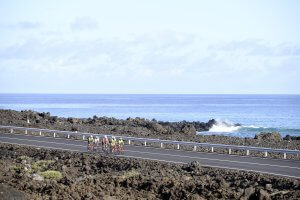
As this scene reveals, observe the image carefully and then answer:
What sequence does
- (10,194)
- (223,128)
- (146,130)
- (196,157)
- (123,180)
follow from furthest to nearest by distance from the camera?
(223,128), (146,130), (196,157), (123,180), (10,194)

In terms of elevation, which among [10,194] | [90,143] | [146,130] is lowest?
[10,194]

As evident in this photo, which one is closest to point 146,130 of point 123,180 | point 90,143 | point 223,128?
point 90,143

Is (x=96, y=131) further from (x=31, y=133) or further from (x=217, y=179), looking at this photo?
(x=217, y=179)

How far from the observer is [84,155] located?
34.7 meters

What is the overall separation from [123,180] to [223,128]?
63381mm

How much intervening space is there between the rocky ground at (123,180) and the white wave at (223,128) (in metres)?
49.2

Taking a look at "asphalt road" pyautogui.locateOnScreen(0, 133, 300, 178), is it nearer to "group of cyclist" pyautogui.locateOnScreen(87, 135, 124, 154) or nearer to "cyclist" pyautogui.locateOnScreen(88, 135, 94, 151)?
"group of cyclist" pyautogui.locateOnScreen(87, 135, 124, 154)

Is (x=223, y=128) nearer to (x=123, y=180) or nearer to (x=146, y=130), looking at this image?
(x=146, y=130)

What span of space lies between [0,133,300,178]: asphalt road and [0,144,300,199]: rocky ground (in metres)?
2.18

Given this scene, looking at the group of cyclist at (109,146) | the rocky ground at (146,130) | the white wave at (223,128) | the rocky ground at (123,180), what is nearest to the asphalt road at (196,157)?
the group of cyclist at (109,146)

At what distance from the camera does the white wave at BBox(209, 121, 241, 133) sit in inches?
3273

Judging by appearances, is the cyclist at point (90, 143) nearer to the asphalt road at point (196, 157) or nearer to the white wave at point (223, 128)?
the asphalt road at point (196, 157)

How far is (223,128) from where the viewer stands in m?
86.6

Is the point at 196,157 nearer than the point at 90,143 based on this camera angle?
Yes
